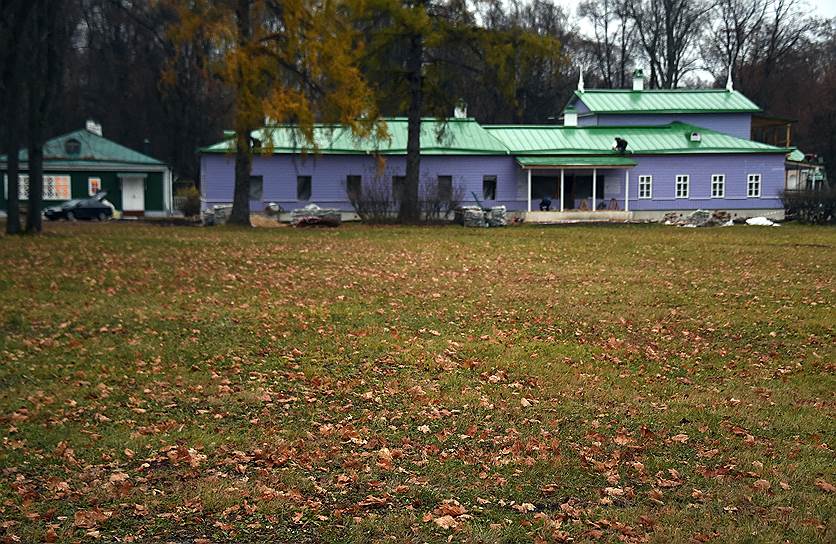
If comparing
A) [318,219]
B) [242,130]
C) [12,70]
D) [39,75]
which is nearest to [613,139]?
[318,219]

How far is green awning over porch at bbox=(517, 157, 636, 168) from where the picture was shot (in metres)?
43.0

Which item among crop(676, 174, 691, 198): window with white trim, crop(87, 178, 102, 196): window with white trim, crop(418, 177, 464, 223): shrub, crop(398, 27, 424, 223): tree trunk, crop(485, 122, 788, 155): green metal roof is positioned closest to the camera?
crop(398, 27, 424, 223): tree trunk

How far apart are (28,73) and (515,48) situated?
1768cm

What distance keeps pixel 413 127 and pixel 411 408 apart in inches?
1189

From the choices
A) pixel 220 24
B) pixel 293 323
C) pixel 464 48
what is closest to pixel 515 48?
pixel 464 48

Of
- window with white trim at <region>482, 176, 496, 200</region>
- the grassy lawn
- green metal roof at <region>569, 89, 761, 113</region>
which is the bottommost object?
the grassy lawn

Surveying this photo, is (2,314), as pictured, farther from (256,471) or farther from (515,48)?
(515,48)

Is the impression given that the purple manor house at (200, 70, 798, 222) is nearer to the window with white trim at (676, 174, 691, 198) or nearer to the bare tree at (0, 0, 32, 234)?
the window with white trim at (676, 174, 691, 198)

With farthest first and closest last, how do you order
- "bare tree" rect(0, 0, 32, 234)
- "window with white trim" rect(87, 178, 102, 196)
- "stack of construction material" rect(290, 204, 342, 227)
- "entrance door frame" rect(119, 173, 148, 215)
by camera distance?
"entrance door frame" rect(119, 173, 148, 215)
"window with white trim" rect(87, 178, 102, 196)
"stack of construction material" rect(290, 204, 342, 227)
"bare tree" rect(0, 0, 32, 234)

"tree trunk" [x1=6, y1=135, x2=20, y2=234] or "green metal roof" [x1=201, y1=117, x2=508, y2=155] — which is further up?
"green metal roof" [x1=201, y1=117, x2=508, y2=155]

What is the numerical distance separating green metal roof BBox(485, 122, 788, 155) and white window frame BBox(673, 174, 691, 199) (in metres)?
1.25

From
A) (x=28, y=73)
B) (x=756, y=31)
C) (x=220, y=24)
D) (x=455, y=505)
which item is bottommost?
(x=455, y=505)

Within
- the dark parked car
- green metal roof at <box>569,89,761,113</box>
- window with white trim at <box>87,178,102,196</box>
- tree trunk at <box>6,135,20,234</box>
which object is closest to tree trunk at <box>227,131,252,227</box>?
tree trunk at <box>6,135,20,234</box>

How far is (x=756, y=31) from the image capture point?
66062mm
